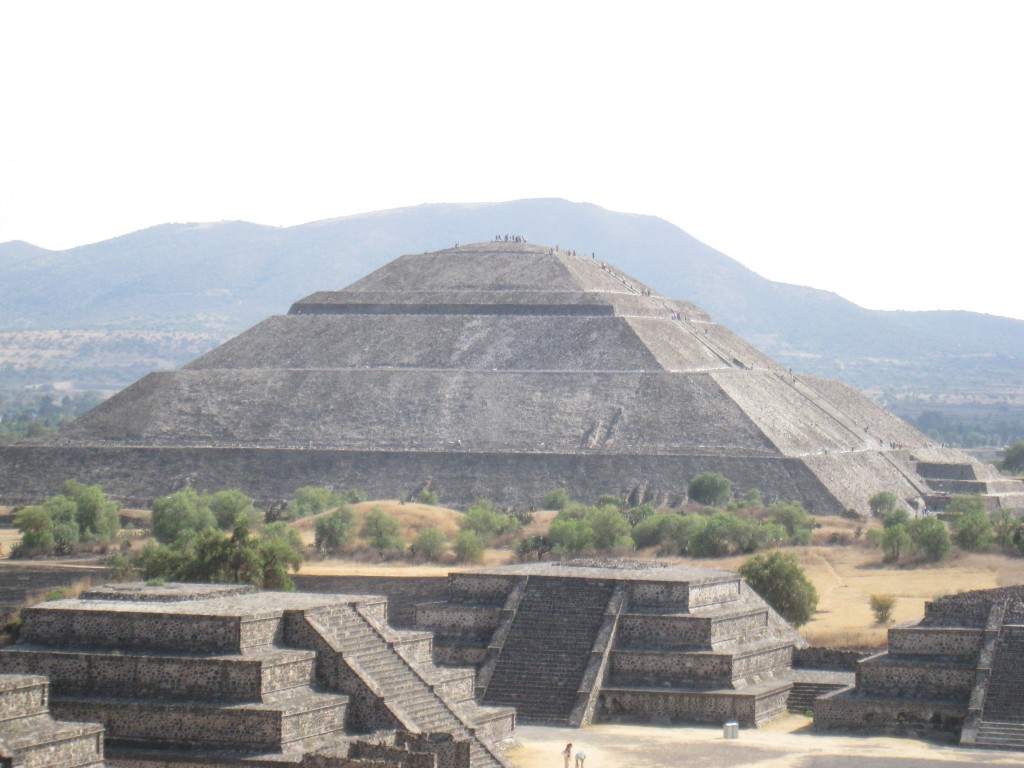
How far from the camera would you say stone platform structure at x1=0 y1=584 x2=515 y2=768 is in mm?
31703

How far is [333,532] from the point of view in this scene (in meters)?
66.3

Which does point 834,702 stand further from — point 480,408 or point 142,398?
point 142,398

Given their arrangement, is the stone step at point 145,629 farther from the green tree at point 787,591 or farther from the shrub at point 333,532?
the shrub at point 333,532

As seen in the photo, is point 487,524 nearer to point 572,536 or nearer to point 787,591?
point 572,536

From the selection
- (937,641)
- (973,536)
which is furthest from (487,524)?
(937,641)

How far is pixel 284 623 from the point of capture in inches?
1323

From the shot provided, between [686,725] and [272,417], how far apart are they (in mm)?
59778

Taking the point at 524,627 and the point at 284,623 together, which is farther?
the point at 524,627

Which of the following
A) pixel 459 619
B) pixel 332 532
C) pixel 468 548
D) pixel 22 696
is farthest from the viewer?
pixel 332 532

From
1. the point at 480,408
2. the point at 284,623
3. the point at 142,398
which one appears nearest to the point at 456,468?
the point at 480,408

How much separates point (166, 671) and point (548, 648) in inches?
411

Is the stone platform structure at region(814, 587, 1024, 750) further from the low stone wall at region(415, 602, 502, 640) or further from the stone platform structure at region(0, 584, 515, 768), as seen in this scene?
the stone platform structure at region(0, 584, 515, 768)

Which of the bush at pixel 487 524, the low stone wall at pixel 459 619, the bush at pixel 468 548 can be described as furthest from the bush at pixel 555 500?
the low stone wall at pixel 459 619

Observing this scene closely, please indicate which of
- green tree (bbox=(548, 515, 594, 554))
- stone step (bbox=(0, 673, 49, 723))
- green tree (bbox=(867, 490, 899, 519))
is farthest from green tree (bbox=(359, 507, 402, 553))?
stone step (bbox=(0, 673, 49, 723))
